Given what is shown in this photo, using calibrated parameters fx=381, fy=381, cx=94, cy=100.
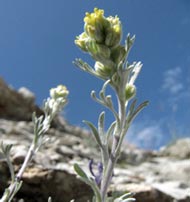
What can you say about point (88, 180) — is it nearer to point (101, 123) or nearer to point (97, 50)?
point (101, 123)

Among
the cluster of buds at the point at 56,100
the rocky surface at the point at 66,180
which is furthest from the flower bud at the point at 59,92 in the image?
the rocky surface at the point at 66,180

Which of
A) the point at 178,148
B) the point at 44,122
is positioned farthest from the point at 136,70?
the point at 178,148

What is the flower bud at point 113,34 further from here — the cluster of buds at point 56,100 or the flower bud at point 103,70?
the cluster of buds at point 56,100

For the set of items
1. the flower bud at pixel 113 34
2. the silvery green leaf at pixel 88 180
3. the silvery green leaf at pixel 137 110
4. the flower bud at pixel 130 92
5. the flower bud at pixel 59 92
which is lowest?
the silvery green leaf at pixel 88 180

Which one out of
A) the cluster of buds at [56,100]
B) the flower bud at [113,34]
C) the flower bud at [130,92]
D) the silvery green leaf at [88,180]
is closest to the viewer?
the silvery green leaf at [88,180]

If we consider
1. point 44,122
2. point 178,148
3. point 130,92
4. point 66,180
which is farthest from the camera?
point 178,148

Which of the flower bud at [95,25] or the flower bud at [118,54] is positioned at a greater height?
the flower bud at [95,25]

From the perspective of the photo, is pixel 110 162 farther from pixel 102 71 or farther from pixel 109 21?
pixel 109 21

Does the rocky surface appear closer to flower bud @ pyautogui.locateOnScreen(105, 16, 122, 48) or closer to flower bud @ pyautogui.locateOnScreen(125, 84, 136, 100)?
flower bud @ pyautogui.locateOnScreen(125, 84, 136, 100)
